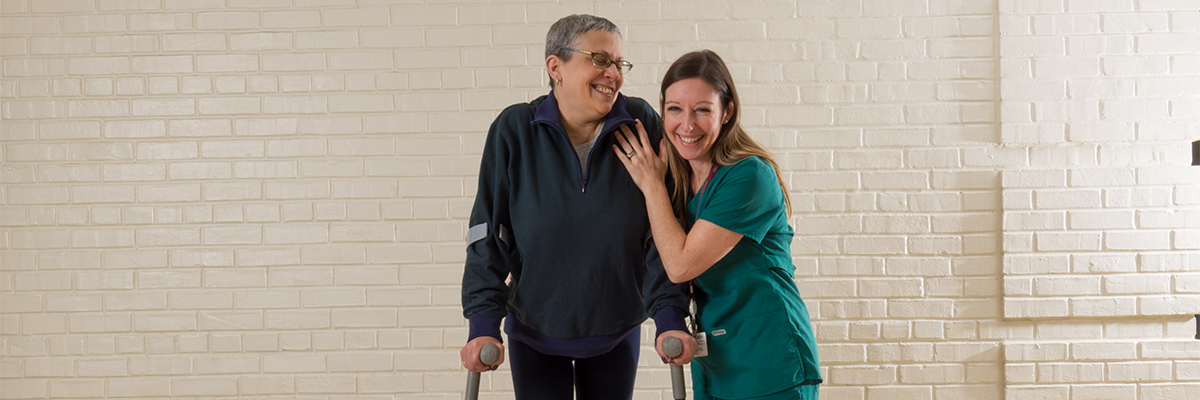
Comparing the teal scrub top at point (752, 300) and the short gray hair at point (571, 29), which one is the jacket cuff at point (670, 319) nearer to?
the teal scrub top at point (752, 300)

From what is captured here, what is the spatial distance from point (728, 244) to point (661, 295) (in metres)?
0.26

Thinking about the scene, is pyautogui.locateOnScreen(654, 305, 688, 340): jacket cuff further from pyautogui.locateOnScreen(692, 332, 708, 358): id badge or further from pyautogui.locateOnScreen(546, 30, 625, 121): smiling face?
pyautogui.locateOnScreen(546, 30, 625, 121): smiling face

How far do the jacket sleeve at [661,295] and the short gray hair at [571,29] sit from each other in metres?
0.31

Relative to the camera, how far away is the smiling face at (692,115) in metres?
1.65

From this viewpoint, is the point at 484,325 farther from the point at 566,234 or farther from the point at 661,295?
the point at 661,295

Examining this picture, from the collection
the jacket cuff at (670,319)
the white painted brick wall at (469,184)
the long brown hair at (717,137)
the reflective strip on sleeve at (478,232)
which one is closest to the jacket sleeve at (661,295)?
the jacket cuff at (670,319)

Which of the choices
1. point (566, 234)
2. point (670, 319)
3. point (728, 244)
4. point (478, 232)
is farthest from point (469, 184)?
point (728, 244)

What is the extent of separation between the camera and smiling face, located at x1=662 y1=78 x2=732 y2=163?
1.65 meters

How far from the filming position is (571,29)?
5.75 feet

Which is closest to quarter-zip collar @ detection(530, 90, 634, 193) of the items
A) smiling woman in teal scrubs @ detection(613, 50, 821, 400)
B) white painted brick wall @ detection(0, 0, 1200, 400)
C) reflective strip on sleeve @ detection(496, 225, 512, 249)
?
smiling woman in teal scrubs @ detection(613, 50, 821, 400)

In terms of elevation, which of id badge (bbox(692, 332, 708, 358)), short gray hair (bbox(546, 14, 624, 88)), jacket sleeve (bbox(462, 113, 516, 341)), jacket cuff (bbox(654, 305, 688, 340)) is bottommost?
id badge (bbox(692, 332, 708, 358))

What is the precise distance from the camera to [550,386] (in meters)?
1.86

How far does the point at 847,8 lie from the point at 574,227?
1.95 m

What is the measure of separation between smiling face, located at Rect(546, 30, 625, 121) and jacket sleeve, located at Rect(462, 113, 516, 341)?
208 mm
